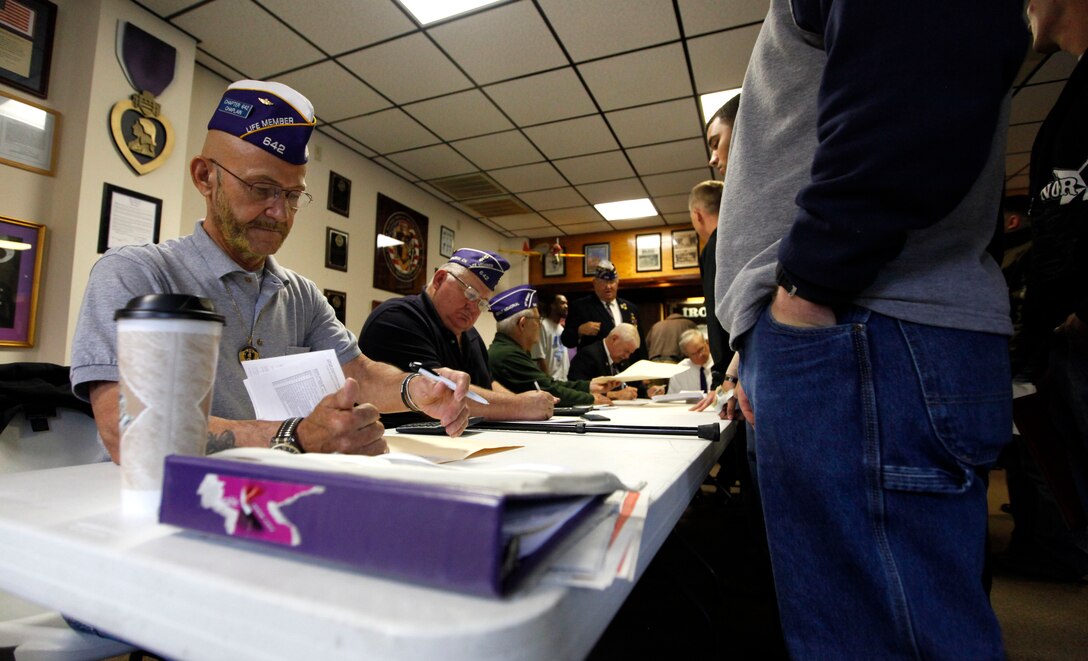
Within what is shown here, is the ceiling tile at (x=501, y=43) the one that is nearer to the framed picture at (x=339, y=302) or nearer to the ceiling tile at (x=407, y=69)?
the ceiling tile at (x=407, y=69)

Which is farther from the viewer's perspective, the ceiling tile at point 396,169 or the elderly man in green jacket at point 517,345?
the ceiling tile at point 396,169

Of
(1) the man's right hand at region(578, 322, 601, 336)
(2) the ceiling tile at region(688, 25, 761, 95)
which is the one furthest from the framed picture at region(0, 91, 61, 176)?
(1) the man's right hand at region(578, 322, 601, 336)

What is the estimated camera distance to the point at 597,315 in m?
4.53

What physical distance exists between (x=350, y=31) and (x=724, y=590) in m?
3.34

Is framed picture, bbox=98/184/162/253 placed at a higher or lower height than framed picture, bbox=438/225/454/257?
lower

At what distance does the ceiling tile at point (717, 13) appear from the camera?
8.58ft

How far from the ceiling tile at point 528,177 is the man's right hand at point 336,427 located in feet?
13.7

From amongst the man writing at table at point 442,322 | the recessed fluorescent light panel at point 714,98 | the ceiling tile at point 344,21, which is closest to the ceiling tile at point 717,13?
the recessed fluorescent light panel at point 714,98

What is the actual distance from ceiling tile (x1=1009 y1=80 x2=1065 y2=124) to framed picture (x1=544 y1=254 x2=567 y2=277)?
4492 millimetres

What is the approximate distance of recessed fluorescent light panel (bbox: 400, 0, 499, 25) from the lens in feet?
8.59

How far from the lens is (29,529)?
1.25ft

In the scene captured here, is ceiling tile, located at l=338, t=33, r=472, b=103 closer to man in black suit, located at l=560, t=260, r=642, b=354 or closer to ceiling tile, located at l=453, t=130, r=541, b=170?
ceiling tile, located at l=453, t=130, r=541, b=170

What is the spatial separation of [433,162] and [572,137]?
1276 mm

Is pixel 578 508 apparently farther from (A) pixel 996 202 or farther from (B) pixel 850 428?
(A) pixel 996 202
